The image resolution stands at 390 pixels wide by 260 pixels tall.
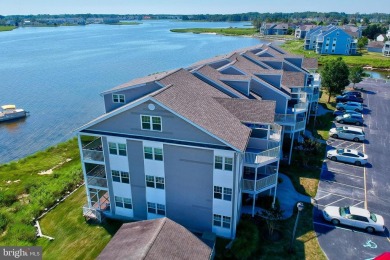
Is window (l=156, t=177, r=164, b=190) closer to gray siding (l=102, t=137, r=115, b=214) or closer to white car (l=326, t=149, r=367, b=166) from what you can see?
gray siding (l=102, t=137, r=115, b=214)

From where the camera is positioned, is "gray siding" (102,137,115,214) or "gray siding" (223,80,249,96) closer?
"gray siding" (102,137,115,214)

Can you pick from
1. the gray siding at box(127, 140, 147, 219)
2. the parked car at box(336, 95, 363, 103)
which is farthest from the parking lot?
the gray siding at box(127, 140, 147, 219)

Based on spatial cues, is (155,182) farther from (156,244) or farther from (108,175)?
(156,244)

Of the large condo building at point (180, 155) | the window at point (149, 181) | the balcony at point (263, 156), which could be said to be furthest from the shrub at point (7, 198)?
the balcony at point (263, 156)

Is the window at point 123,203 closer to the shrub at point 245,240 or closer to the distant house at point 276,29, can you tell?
the shrub at point 245,240

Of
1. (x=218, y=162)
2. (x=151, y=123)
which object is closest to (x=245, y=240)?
(x=218, y=162)

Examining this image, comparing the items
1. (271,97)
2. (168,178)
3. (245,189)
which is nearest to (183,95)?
(168,178)

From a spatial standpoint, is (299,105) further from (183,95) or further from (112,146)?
(112,146)

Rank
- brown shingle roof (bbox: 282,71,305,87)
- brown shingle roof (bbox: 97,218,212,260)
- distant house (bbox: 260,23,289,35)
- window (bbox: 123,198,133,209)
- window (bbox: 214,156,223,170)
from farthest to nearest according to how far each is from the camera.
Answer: distant house (bbox: 260,23,289,35) < brown shingle roof (bbox: 282,71,305,87) < window (bbox: 123,198,133,209) < window (bbox: 214,156,223,170) < brown shingle roof (bbox: 97,218,212,260)
